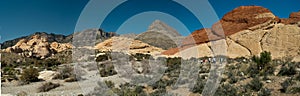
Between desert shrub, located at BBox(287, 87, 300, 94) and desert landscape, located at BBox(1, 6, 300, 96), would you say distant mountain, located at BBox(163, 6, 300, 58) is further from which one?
desert shrub, located at BBox(287, 87, 300, 94)

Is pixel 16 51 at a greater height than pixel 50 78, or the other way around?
pixel 16 51

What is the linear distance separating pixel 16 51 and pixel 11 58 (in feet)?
25.3

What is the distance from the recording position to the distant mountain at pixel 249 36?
3425 centimetres

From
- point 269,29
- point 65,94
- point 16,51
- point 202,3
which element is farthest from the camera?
point 16,51

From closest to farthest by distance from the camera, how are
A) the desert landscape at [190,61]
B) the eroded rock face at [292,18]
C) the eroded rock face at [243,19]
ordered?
1. the desert landscape at [190,61]
2. the eroded rock face at [292,18]
3. the eroded rock face at [243,19]

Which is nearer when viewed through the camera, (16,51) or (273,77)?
(273,77)

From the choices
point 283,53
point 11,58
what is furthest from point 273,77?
point 11,58

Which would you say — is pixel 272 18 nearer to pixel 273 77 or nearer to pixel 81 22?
pixel 273 77

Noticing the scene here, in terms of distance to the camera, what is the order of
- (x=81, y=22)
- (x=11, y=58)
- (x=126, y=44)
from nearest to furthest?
1. (x=81, y=22)
2. (x=11, y=58)
3. (x=126, y=44)

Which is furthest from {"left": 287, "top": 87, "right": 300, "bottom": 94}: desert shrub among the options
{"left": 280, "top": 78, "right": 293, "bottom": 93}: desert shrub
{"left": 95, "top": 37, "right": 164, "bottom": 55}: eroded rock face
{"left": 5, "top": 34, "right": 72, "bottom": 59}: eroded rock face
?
{"left": 95, "top": 37, "right": 164, "bottom": 55}: eroded rock face

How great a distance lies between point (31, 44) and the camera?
1955 inches

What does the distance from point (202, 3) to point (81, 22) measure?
7.23 metres

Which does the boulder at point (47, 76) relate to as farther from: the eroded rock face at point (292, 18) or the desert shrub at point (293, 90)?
the eroded rock face at point (292, 18)

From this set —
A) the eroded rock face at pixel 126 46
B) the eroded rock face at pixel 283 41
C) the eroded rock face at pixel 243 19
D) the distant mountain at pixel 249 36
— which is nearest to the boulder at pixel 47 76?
the distant mountain at pixel 249 36
